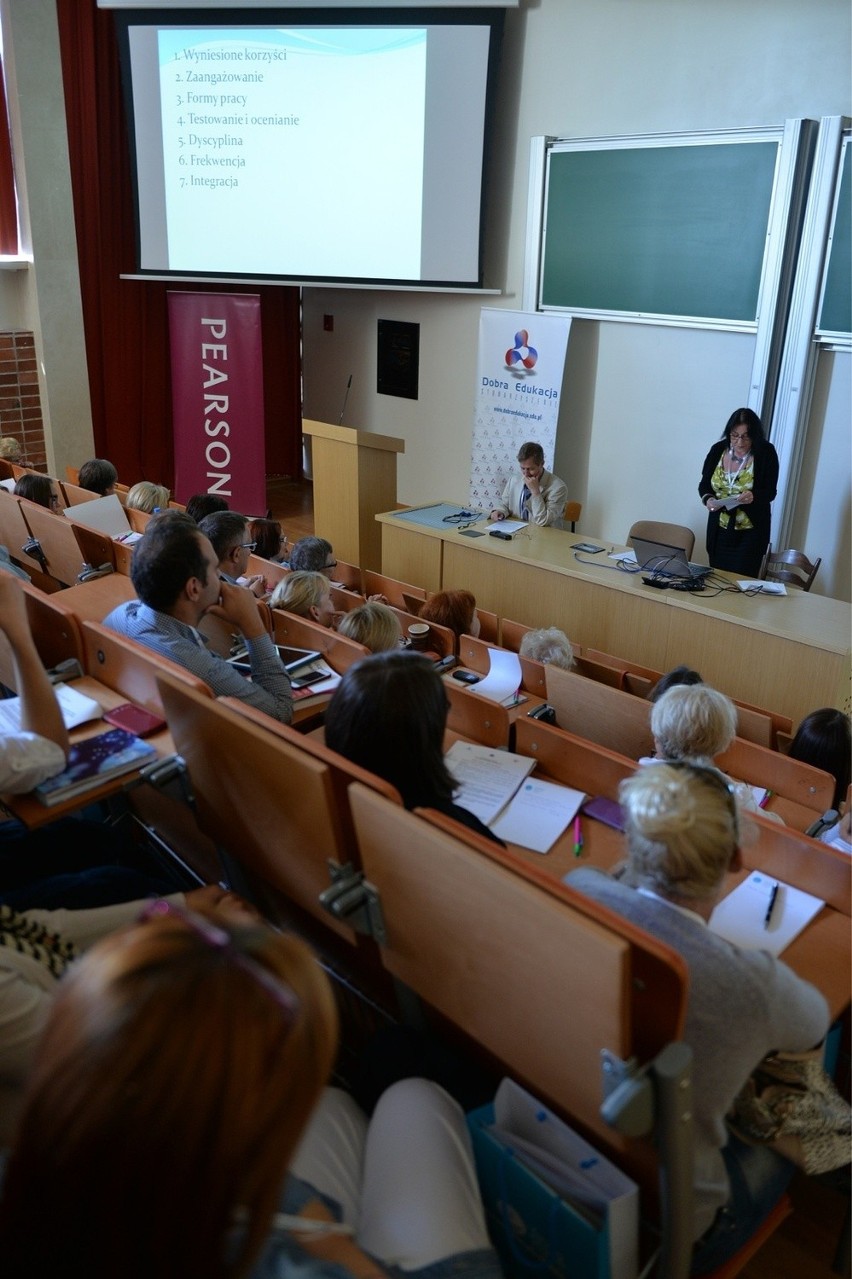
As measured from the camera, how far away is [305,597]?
3645 millimetres

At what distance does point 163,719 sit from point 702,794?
1389 mm

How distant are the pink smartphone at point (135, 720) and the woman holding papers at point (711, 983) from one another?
117 cm

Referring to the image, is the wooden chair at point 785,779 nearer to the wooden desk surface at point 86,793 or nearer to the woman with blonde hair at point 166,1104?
the wooden desk surface at point 86,793

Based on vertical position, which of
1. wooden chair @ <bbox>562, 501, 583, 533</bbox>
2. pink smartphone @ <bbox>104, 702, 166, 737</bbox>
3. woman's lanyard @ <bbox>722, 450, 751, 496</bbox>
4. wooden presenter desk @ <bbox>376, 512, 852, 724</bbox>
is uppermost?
woman's lanyard @ <bbox>722, 450, 751, 496</bbox>

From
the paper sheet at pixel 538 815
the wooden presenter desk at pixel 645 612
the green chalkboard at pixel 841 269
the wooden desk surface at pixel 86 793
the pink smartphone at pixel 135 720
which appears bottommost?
the wooden presenter desk at pixel 645 612

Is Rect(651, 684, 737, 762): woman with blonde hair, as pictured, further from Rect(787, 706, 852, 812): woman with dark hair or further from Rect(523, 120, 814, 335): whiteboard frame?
Rect(523, 120, 814, 335): whiteboard frame

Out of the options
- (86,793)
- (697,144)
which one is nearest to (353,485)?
(697,144)

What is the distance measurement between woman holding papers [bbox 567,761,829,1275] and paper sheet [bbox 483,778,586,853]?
0.55 metres

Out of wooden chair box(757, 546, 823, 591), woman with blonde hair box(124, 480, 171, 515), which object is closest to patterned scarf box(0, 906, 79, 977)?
woman with blonde hair box(124, 480, 171, 515)

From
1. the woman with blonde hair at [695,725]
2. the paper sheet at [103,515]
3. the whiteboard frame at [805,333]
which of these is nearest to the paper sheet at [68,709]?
the woman with blonde hair at [695,725]

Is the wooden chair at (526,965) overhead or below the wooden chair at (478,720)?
overhead

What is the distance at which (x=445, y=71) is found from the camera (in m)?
6.44

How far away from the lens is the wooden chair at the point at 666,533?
5.56 meters

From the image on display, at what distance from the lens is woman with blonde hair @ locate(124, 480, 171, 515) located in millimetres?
5289
